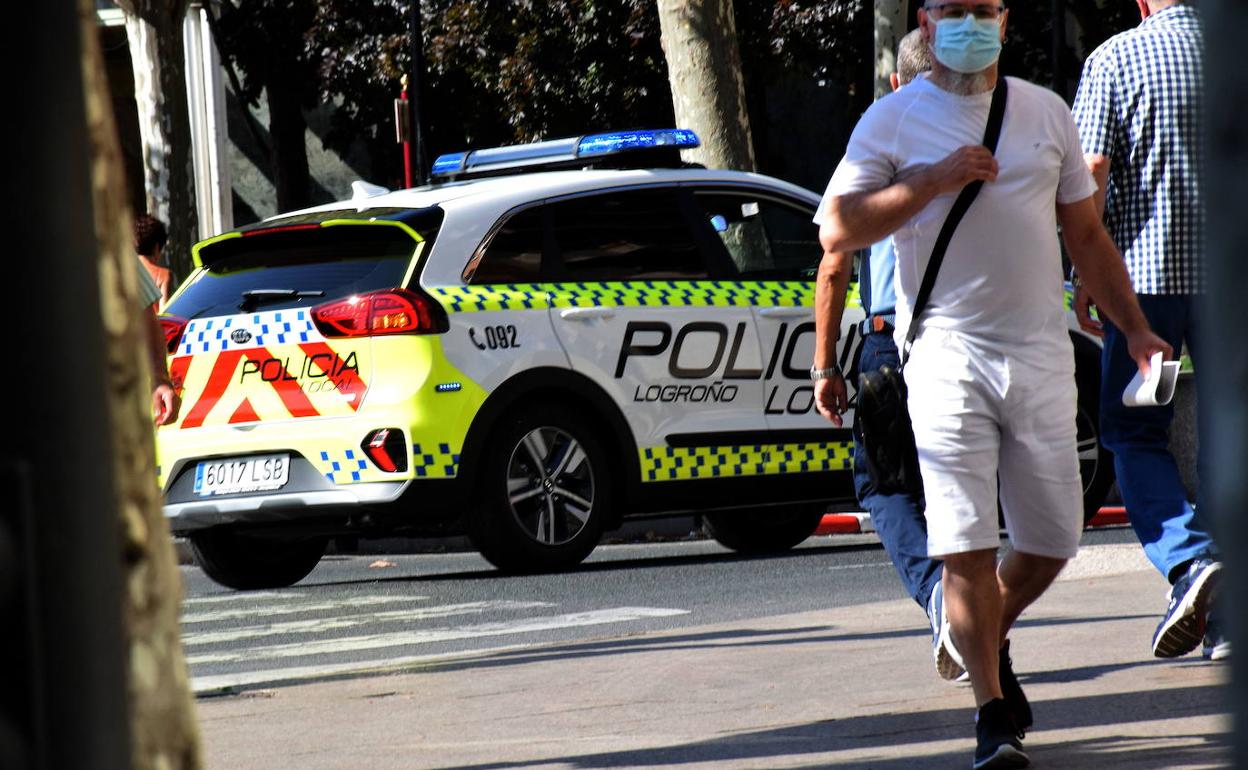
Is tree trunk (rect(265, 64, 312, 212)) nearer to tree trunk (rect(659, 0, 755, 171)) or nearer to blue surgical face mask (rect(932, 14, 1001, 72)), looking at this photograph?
tree trunk (rect(659, 0, 755, 171))

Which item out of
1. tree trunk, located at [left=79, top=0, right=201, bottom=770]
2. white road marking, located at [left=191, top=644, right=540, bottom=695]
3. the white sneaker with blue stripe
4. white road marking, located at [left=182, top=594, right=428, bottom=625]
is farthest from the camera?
white road marking, located at [left=182, top=594, right=428, bottom=625]

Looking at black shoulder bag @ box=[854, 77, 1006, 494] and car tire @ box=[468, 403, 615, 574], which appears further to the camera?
car tire @ box=[468, 403, 615, 574]

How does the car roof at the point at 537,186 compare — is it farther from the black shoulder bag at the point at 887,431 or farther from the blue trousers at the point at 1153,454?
the black shoulder bag at the point at 887,431

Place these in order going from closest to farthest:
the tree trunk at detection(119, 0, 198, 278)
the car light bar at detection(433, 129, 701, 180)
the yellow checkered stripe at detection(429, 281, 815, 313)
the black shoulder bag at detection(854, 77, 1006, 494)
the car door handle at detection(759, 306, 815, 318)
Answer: the black shoulder bag at detection(854, 77, 1006, 494) < the yellow checkered stripe at detection(429, 281, 815, 313) < the car door handle at detection(759, 306, 815, 318) < the car light bar at detection(433, 129, 701, 180) < the tree trunk at detection(119, 0, 198, 278)

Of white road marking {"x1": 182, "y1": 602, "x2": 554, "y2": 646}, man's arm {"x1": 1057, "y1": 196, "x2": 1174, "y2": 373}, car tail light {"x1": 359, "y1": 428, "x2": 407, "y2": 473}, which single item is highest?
man's arm {"x1": 1057, "y1": 196, "x2": 1174, "y2": 373}

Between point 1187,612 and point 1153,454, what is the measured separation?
22.1 inches

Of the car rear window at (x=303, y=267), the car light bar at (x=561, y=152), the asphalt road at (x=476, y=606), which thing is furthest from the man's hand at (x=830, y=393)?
the car light bar at (x=561, y=152)

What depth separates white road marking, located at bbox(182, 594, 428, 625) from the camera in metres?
8.21

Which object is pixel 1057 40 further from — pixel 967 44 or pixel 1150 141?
pixel 967 44

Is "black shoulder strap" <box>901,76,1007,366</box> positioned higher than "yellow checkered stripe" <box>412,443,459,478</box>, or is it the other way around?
"black shoulder strap" <box>901,76,1007,366</box>

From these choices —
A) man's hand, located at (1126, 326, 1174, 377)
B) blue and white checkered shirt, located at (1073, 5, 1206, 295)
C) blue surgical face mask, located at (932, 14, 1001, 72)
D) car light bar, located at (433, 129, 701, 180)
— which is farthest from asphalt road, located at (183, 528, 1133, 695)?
blue surgical face mask, located at (932, 14, 1001, 72)

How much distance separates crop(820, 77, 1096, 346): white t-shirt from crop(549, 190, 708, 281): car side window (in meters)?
4.84

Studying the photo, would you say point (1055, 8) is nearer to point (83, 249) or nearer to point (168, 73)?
point (168, 73)

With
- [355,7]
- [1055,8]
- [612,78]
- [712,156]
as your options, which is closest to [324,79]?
[355,7]
